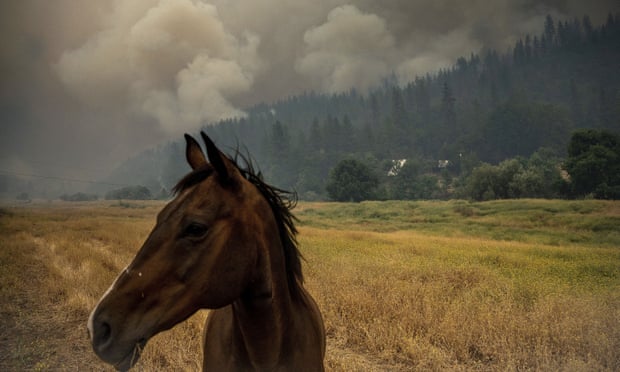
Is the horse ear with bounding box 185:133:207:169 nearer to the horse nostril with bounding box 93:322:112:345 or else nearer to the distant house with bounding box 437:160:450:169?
the horse nostril with bounding box 93:322:112:345

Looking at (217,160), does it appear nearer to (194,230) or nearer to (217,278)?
(194,230)

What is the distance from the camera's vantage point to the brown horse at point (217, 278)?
5.17ft

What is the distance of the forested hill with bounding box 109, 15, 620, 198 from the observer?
106 metres

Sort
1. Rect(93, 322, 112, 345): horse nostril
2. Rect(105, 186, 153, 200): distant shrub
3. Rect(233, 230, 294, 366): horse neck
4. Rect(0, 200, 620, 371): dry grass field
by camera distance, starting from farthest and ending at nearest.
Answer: Rect(105, 186, 153, 200): distant shrub, Rect(0, 200, 620, 371): dry grass field, Rect(233, 230, 294, 366): horse neck, Rect(93, 322, 112, 345): horse nostril

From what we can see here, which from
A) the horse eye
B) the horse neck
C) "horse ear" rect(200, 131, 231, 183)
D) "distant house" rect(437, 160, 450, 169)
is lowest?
the horse neck

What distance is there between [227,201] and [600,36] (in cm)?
25021

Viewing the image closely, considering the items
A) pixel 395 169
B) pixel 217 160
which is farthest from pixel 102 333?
pixel 395 169

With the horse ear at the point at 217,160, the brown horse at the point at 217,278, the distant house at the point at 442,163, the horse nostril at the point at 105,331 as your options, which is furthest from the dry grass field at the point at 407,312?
the distant house at the point at 442,163

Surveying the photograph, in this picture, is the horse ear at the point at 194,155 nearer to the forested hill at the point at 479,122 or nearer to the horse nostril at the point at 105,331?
the horse nostril at the point at 105,331

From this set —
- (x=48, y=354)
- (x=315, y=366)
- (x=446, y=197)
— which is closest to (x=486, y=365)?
(x=315, y=366)

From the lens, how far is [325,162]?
125 m

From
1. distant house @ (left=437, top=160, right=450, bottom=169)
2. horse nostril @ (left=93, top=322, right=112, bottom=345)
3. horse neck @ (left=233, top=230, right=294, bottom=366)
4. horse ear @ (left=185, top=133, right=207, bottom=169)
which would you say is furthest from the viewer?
distant house @ (left=437, top=160, right=450, bottom=169)

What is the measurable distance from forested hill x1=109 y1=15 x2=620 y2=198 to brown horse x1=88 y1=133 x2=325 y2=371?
74046 millimetres

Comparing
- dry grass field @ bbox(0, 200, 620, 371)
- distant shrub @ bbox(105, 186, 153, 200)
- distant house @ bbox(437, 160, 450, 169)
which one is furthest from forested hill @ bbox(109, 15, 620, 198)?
dry grass field @ bbox(0, 200, 620, 371)
